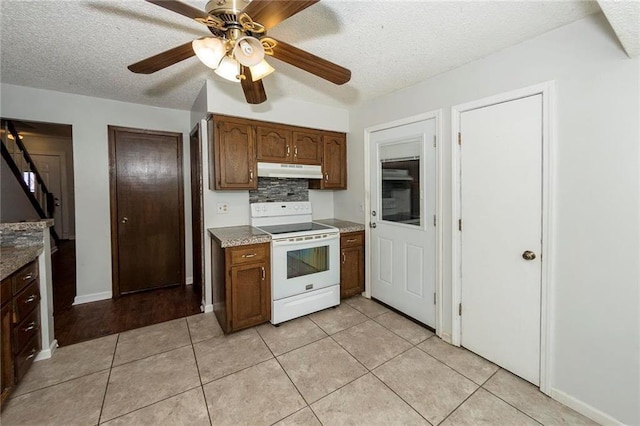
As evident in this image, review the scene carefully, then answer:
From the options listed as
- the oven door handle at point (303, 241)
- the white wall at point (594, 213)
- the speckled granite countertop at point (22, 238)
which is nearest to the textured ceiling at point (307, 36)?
the white wall at point (594, 213)

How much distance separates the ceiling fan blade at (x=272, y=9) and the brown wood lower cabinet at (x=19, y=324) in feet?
6.84

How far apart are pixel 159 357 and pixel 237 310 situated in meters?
0.68

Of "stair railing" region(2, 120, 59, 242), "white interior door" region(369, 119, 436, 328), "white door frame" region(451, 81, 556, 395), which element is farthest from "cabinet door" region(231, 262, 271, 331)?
"stair railing" region(2, 120, 59, 242)

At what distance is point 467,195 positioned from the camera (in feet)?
7.26

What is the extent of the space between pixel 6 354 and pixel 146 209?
2124 millimetres

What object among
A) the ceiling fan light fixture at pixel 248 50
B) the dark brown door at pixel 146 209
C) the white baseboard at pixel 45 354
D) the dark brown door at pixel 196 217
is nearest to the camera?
the ceiling fan light fixture at pixel 248 50

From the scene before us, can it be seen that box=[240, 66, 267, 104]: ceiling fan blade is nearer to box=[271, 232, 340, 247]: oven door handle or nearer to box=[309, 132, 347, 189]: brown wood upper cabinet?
box=[271, 232, 340, 247]: oven door handle

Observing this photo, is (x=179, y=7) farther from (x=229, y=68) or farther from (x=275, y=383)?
(x=275, y=383)

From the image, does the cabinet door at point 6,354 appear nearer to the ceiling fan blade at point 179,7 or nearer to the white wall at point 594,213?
the ceiling fan blade at point 179,7

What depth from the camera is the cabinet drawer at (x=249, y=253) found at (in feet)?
8.04

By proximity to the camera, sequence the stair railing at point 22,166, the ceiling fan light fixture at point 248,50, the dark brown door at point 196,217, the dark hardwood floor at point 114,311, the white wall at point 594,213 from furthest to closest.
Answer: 1. the stair railing at point 22,166
2. the dark brown door at point 196,217
3. the dark hardwood floor at point 114,311
4. the white wall at point 594,213
5. the ceiling fan light fixture at point 248,50

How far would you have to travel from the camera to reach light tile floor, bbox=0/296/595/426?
1.62 metres

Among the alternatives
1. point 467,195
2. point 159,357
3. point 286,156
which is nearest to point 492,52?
point 467,195

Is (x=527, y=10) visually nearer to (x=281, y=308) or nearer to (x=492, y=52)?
(x=492, y=52)
